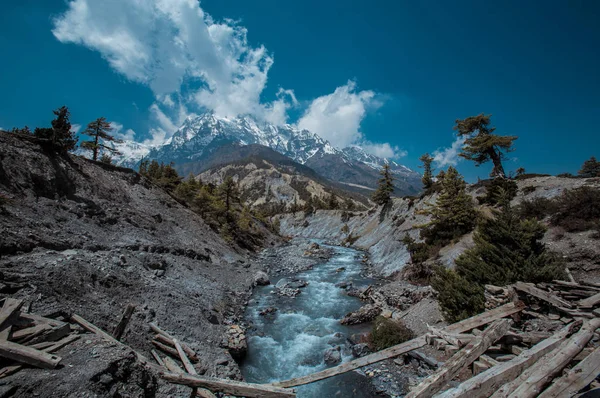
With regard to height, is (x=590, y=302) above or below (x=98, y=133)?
below

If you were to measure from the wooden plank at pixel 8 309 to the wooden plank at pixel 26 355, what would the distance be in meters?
1.17

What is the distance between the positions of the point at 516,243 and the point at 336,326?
11.9 metres

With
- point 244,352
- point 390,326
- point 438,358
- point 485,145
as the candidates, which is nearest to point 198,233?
point 244,352

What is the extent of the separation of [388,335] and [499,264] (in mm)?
6787

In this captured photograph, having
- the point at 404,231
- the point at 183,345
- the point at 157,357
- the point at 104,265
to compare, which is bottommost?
the point at 157,357

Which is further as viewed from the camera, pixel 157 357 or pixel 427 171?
pixel 427 171

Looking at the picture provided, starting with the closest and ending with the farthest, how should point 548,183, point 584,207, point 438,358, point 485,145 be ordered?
point 438,358 → point 584,207 → point 548,183 → point 485,145

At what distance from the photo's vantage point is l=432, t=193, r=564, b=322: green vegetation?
1227cm

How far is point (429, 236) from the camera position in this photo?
32344 mm

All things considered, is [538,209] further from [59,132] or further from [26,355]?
[59,132]

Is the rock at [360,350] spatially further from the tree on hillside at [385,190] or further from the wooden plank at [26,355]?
the tree on hillside at [385,190]

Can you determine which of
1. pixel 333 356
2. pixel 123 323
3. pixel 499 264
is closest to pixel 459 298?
pixel 499 264

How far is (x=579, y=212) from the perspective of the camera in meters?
20.3

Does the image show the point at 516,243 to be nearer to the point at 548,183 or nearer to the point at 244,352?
the point at 244,352
